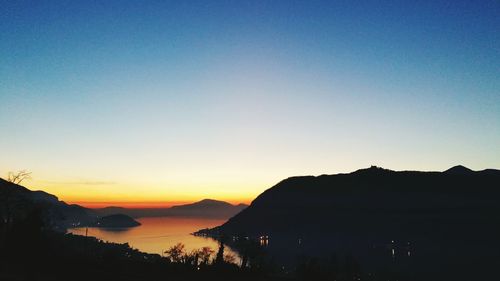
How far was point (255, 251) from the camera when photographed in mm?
161125

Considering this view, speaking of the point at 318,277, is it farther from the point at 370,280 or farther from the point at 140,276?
the point at 370,280

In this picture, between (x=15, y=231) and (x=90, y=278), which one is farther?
(x=15, y=231)

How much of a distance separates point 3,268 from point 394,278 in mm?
202715

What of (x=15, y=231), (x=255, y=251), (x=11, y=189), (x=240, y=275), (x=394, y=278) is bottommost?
(x=394, y=278)

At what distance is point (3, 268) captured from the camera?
3328cm

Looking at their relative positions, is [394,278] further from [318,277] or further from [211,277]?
[211,277]

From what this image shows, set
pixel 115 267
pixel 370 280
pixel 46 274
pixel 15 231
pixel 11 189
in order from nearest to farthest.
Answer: pixel 46 274
pixel 115 267
pixel 15 231
pixel 11 189
pixel 370 280

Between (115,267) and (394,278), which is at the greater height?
(115,267)

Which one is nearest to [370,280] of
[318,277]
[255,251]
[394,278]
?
[394,278]

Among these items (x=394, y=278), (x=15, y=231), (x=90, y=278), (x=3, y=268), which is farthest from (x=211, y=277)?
(x=394, y=278)

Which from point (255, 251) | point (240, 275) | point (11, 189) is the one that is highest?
point (11, 189)

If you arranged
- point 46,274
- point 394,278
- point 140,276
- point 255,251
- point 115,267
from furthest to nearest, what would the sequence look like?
1. point 394,278
2. point 255,251
3. point 115,267
4. point 140,276
5. point 46,274

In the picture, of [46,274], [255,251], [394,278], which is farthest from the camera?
[394,278]

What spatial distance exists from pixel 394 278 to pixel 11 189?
190 m
